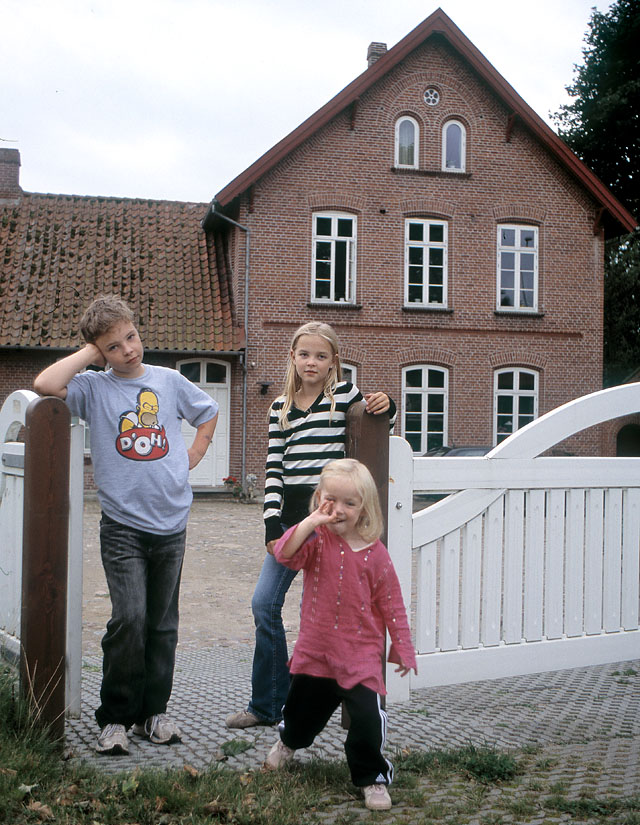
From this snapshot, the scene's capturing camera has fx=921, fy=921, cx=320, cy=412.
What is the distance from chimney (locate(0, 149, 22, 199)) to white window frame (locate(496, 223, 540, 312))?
11744 mm

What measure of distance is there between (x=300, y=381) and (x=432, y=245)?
59.9 ft

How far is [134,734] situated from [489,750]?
142 cm

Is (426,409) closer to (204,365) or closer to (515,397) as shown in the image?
(515,397)

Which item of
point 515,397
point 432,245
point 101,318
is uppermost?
point 432,245

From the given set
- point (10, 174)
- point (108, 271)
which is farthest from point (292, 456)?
point (10, 174)

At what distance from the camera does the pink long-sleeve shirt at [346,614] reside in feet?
10.3

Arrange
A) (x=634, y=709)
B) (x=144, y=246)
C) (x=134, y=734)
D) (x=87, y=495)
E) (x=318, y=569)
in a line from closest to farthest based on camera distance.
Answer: (x=318, y=569)
(x=134, y=734)
(x=634, y=709)
(x=87, y=495)
(x=144, y=246)

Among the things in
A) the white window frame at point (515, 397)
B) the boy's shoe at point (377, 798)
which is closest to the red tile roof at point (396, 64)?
the white window frame at point (515, 397)

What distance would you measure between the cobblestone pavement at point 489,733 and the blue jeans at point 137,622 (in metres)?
0.17

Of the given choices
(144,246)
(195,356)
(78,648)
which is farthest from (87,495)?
(78,648)

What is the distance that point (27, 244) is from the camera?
21.3 metres

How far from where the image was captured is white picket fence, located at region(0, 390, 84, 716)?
3.69m

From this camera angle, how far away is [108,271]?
68.6 ft

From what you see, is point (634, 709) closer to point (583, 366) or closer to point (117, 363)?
point (117, 363)
